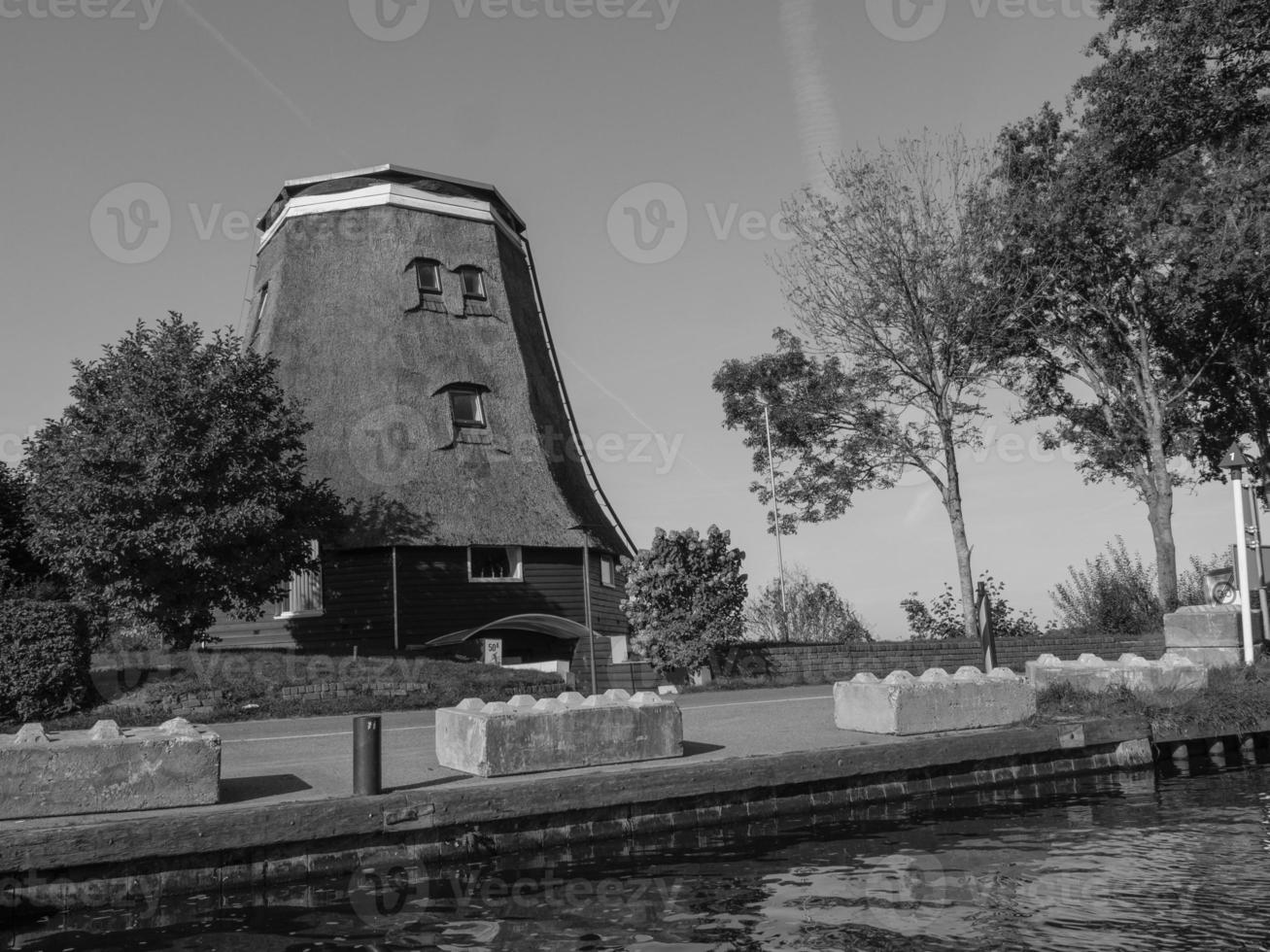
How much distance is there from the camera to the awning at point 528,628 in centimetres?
3037

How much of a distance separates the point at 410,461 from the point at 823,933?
26.7 m

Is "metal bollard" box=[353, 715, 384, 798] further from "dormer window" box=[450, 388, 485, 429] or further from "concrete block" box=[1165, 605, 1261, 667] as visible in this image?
"dormer window" box=[450, 388, 485, 429]

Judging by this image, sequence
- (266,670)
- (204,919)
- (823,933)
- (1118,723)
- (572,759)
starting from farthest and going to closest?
(266,670)
(1118,723)
(572,759)
(204,919)
(823,933)

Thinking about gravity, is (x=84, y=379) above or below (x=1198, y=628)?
above

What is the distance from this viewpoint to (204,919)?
8203 mm

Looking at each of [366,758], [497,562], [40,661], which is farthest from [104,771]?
[497,562]

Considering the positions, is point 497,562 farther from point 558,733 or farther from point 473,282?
point 558,733

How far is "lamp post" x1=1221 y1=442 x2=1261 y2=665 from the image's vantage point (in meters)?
19.2

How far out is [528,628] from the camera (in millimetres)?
31594

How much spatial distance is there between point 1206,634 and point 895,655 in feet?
26.8

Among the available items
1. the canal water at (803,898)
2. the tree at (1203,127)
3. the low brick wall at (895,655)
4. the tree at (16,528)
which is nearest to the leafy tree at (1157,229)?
the tree at (1203,127)

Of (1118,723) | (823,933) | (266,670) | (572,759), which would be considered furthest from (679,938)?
(266,670)

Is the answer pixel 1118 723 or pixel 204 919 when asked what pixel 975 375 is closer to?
pixel 1118 723

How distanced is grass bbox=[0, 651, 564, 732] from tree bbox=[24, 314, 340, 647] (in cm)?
233
